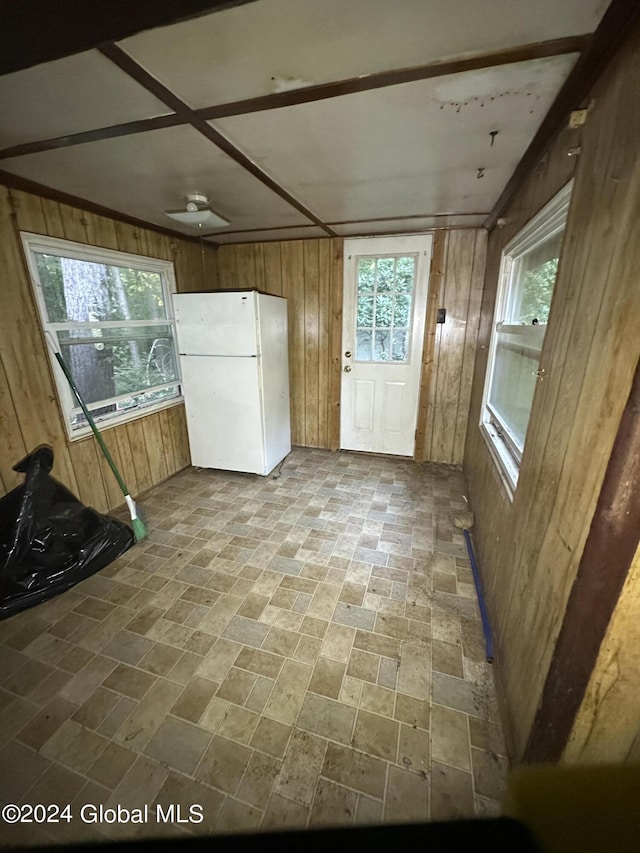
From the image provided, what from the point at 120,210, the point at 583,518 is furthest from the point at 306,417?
the point at 583,518

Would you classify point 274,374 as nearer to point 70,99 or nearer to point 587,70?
point 70,99

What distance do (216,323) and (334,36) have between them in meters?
2.18

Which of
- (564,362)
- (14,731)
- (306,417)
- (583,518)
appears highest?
(564,362)

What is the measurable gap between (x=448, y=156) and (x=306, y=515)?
2.36 m

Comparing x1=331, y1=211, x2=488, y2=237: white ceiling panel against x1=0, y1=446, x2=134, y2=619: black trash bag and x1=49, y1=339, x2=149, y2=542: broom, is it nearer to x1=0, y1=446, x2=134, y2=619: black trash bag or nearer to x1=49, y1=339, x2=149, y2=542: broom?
x1=49, y1=339, x2=149, y2=542: broom

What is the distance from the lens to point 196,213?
7.51 feet

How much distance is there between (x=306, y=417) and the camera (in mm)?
3938

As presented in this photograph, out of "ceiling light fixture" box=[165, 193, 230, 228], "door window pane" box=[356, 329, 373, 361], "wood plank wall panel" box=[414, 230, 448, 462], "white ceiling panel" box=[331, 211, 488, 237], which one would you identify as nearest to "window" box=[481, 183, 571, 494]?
"white ceiling panel" box=[331, 211, 488, 237]

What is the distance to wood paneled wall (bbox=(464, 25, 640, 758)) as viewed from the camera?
83 centimetres

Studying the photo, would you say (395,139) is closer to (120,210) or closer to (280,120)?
(280,120)

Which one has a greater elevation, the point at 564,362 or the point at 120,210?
the point at 120,210

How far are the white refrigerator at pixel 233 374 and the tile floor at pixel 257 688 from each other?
0.98m

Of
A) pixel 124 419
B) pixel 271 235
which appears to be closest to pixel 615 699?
pixel 124 419

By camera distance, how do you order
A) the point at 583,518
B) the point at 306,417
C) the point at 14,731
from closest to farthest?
the point at 583,518, the point at 14,731, the point at 306,417
